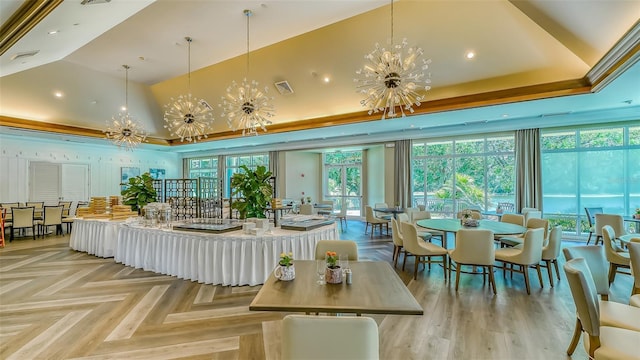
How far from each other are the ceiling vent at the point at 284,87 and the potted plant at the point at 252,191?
10.8ft

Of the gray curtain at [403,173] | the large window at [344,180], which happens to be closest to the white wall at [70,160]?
the large window at [344,180]

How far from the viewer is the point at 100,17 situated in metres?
2.89

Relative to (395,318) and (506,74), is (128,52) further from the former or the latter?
(506,74)

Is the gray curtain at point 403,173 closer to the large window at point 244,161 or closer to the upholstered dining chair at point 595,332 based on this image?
the large window at point 244,161

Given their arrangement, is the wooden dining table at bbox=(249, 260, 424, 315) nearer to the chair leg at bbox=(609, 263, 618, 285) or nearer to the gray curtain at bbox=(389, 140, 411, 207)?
the chair leg at bbox=(609, 263, 618, 285)

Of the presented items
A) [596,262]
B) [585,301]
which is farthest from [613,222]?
[585,301]

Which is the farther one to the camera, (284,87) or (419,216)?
(284,87)

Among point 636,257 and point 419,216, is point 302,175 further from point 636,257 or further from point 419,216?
point 636,257

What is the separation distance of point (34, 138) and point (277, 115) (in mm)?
7899

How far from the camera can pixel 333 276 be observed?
6.84ft

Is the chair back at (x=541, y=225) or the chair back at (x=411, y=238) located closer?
the chair back at (x=411, y=238)

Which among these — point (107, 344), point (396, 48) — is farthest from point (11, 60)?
point (396, 48)

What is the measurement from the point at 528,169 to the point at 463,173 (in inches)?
67.4

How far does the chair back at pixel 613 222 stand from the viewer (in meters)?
5.42
